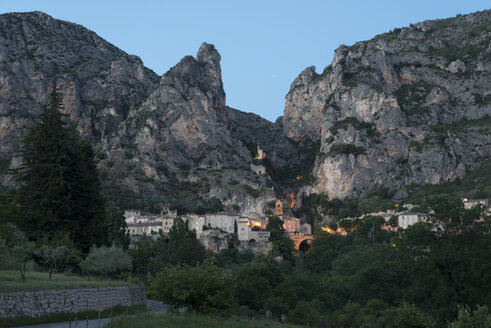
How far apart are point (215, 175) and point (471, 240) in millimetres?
124512

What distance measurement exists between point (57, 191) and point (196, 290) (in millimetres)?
27275

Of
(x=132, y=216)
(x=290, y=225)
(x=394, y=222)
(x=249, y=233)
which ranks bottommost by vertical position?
(x=249, y=233)

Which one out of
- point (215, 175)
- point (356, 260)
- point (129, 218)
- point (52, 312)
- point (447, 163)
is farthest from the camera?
point (215, 175)

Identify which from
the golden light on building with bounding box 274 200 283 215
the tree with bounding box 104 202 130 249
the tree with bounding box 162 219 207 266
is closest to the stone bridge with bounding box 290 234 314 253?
the golden light on building with bounding box 274 200 283 215

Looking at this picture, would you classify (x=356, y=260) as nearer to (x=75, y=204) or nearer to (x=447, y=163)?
(x=75, y=204)

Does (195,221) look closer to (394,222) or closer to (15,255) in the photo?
(394,222)

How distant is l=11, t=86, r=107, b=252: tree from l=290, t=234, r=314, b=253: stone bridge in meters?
92.1

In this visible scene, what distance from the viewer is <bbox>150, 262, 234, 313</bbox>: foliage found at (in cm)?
3597

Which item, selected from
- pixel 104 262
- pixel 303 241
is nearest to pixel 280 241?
pixel 303 241

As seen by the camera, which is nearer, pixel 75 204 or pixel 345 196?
pixel 75 204

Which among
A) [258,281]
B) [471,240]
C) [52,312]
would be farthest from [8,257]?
[471,240]

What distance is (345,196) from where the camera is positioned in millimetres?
174250

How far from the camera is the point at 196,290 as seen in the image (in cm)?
3594

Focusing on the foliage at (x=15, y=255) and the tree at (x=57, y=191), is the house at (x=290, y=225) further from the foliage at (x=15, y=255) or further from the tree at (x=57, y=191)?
the foliage at (x=15, y=255)
